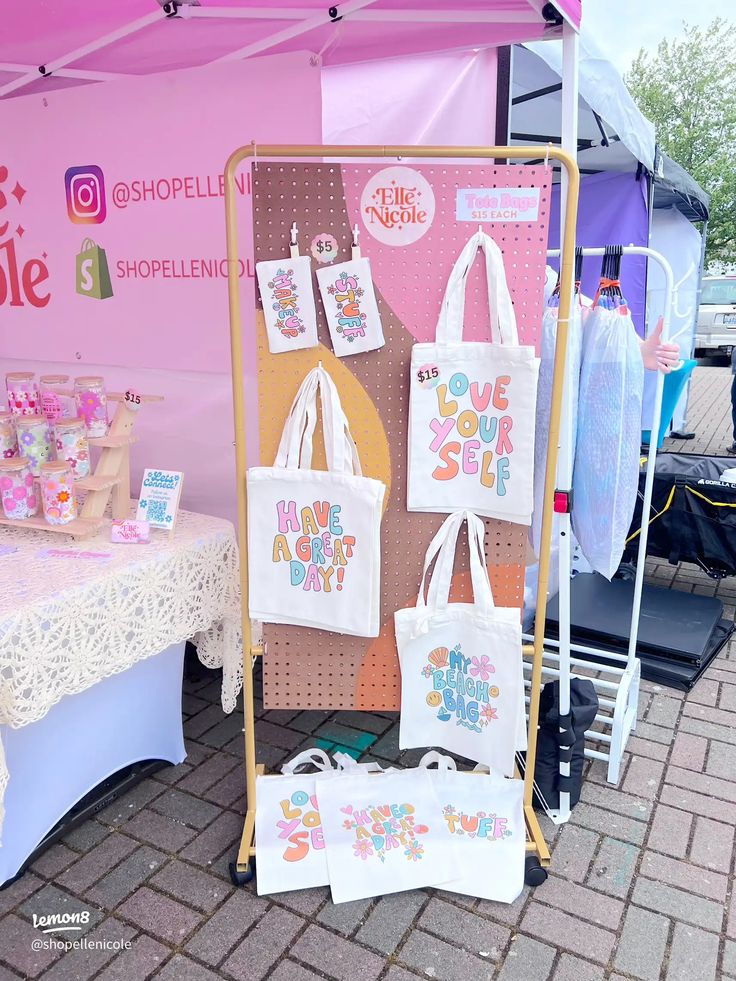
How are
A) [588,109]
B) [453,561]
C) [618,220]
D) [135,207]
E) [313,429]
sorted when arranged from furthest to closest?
[618,220]
[588,109]
[135,207]
[453,561]
[313,429]

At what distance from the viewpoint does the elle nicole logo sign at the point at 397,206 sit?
1782mm

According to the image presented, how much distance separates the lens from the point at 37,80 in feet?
9.89

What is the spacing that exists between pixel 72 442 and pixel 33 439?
117 mm

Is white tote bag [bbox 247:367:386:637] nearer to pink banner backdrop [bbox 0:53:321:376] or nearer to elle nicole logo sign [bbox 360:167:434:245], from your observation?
elle nicole logo sign [bbox 360:167:434:245]

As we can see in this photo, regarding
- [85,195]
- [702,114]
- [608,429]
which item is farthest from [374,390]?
[702,114]

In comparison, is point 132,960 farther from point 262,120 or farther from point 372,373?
point 262,120

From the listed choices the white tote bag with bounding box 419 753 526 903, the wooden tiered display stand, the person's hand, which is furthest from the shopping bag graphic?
the white tote bag with bounding box 419 753 526 903

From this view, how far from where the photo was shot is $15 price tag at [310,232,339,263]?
1.82 m

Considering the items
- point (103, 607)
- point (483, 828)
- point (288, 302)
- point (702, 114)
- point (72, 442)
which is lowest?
point (483, 828)

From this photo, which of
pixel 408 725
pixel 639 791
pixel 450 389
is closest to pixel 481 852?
pixel 408 725

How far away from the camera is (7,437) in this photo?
7.54ft

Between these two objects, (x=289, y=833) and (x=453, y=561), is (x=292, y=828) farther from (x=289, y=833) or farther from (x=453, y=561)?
(x=453, y=561)

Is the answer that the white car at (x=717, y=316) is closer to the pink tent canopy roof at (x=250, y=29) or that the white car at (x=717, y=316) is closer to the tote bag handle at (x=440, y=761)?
the pink tent canopy roof at (x=250, y=29)

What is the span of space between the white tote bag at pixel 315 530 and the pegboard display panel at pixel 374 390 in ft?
0.19
